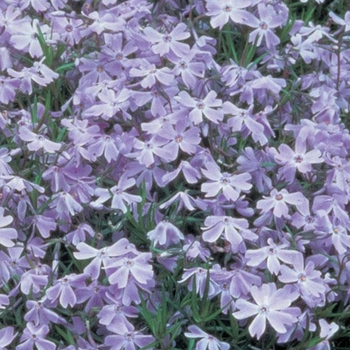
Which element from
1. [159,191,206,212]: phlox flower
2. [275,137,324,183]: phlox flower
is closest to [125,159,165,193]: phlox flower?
[159,191,206,212]: phlox flower

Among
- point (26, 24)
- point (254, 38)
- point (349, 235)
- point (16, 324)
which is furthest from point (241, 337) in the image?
point (26, 24)

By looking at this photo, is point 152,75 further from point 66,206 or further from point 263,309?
point 263,309

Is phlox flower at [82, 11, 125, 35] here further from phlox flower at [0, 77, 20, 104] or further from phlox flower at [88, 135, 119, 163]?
phlox flower at [88, 135, 119, 163]

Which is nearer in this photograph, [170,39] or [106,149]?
[106,149]

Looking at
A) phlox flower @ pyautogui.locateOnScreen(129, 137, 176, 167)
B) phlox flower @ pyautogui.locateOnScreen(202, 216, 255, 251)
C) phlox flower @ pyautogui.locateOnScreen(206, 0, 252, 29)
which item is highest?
phlox flower @ pyautogui.locateOnScreen(206, 0, 252, 29)

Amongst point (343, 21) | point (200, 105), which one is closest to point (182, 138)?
point (200, 105)

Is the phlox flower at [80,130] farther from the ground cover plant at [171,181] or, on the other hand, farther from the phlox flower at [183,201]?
the phlox flower at [183,201]

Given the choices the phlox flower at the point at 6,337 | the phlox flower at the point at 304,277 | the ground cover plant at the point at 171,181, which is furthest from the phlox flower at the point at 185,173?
the phlox flower at the point at 6,337

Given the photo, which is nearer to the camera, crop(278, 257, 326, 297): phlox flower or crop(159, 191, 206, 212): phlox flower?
crop(278, 257, 326, 297): phlox flower
